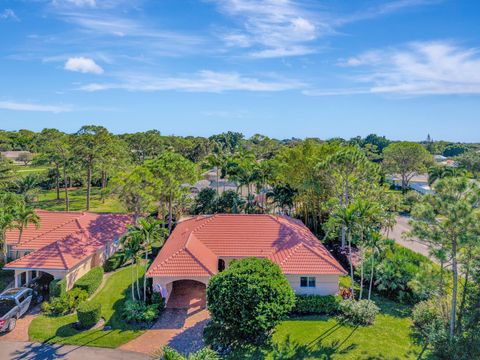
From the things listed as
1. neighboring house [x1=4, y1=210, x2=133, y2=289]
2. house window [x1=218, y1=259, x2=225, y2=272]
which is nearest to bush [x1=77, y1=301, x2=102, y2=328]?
neighboring house [x1=4, y1=210, x2=133, y2=289]

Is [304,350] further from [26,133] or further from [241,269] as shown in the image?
[26,133]

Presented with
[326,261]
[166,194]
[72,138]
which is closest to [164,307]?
[326,261]

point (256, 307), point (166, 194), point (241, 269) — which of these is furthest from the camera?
point (166, 194)

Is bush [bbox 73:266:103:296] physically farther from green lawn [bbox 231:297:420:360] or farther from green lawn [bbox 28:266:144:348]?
green lawn [bbox 231:297:420:360]

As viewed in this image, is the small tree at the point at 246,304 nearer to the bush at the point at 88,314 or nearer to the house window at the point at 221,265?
the bush at the point at 88,314

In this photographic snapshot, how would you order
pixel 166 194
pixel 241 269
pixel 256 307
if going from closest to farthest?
pixel 256 307 < pixel 241 269 < pixel 166 194
